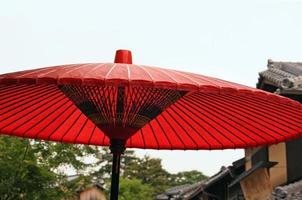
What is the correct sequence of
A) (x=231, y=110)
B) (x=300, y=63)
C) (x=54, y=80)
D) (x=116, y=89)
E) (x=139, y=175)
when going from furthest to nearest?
1. (x=139, y=175)
2. (x=300, y=63)
3. (x=231, y=110)
4. (x=116, y=89)
5. (x=54, y=80)

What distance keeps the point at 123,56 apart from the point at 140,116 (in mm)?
516

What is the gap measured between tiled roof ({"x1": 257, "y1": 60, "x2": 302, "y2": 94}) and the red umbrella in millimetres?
7301

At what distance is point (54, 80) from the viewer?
2.07 m

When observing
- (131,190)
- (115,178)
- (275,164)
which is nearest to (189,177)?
(131,190)

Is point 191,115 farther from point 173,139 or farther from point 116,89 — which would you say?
point 116,89

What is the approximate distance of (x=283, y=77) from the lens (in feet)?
40.2

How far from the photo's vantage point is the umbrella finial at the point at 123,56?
8.75 feet

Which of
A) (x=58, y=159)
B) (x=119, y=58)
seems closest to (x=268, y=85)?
(x=58, y=159)

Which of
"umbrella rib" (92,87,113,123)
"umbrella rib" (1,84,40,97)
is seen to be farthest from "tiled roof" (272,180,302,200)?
"umbrella rib" (1,84,40,97)

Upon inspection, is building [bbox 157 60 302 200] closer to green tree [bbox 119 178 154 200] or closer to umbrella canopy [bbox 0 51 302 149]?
umbrella canopy [bbox 0 51 302 149]

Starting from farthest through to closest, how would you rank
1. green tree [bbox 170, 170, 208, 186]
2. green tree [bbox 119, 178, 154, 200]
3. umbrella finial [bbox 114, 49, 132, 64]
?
green tree [bbox 170, 170, 208, 186] → green tree [bbox 119, 178, 154, 200] → umbrella finial [bbox 114, 49, 132, 64]

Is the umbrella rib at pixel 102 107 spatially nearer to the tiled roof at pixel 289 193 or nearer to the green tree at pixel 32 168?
the tiled roof at pixel 289 193

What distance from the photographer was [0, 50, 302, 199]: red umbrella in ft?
9.43

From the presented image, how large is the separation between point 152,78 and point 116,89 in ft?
2.81
